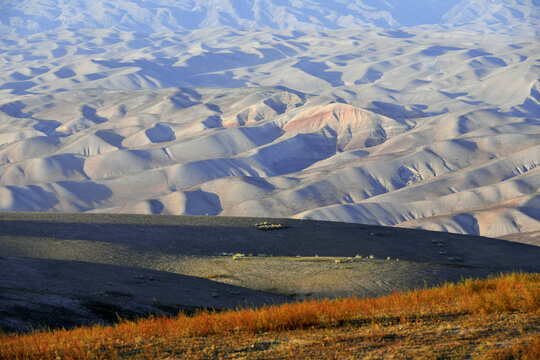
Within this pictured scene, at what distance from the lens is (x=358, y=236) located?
33906 millimetres

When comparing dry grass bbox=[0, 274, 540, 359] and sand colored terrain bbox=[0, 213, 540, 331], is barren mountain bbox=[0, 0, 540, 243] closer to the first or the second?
sand colored terrain bbox=[0, 213, 540, 331]

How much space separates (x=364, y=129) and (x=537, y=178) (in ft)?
178

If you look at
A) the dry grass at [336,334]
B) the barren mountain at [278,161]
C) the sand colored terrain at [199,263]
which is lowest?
the barren mountain at [278,161]

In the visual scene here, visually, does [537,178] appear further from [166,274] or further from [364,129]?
[166,274]

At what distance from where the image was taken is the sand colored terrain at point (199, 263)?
16203 millimetres

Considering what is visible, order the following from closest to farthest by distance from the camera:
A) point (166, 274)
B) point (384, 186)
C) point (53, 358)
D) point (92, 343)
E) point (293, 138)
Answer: point (53, 358) → point (92, 343) → point (166, 274) → point (384, 186) → point (293, 138)

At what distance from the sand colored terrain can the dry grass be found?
12.7 ft

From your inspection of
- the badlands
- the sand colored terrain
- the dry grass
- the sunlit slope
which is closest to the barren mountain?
the sunlit slope

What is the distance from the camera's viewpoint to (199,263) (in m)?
25.2

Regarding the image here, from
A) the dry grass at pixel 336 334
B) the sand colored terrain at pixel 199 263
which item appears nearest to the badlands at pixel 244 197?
the sand colored terrain at pixel 199 263

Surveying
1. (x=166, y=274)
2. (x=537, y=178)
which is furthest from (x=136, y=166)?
(x=166, y=274)

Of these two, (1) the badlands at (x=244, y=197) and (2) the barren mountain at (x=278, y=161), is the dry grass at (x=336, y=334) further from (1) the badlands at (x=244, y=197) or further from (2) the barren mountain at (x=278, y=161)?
(2) the barren mountain at (x=278, y=161)

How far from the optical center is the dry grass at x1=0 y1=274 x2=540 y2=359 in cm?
875

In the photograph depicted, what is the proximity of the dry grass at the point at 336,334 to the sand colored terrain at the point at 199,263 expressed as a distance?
3.87 m
